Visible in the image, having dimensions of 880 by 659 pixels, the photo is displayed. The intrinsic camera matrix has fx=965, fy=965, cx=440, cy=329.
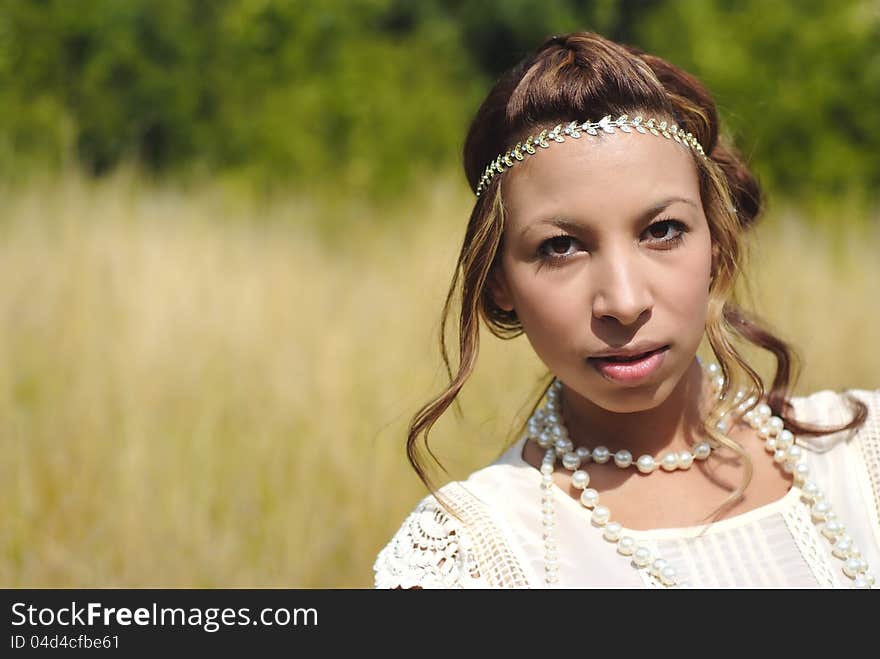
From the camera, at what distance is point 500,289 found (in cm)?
208

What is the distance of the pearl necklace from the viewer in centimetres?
185

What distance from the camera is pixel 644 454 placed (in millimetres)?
2006

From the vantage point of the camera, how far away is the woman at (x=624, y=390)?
183cm

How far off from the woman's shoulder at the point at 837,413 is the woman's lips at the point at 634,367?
50 centimetres

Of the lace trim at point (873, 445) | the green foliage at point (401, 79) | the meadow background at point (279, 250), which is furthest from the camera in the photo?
the green foliage at point (401, 79)

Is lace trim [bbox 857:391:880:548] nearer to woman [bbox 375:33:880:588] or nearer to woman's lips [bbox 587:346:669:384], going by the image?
woman [bbox 375:33:880:588]

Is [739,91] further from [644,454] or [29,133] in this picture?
[644,454]

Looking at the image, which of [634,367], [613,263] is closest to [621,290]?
[613,263]

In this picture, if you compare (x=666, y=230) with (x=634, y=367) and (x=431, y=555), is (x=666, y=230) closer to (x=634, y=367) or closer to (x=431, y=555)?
(x=634, y=367)

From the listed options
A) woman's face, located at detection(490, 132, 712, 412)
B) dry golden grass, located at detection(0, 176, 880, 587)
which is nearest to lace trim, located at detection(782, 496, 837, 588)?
woman's face, located at detection(490, 132, 712, 412)

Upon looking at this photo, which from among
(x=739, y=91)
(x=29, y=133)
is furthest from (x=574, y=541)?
(x=739, y=91)

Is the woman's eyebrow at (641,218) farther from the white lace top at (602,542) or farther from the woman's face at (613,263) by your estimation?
the white lace top at (602,542)

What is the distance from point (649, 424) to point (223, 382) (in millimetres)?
3384

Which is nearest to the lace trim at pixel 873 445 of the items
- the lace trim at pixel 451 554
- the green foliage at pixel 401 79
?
the lace trim at pixel 451 554
